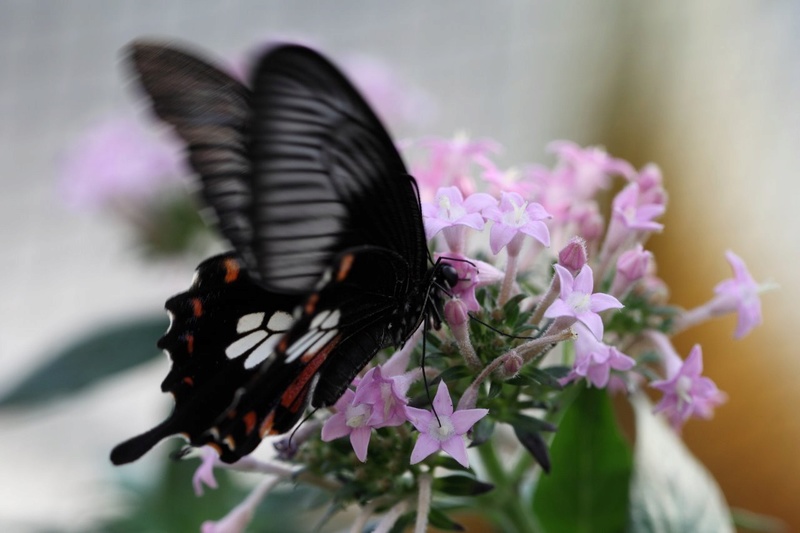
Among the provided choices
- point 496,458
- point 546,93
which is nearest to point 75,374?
point 496,458

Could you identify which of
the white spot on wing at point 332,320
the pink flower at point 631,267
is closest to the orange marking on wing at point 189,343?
the white spot on wing at point 332,320

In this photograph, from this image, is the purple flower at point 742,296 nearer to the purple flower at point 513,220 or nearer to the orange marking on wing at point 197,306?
the purple flower at point 513,220

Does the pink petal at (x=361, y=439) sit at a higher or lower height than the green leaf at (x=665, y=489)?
higher

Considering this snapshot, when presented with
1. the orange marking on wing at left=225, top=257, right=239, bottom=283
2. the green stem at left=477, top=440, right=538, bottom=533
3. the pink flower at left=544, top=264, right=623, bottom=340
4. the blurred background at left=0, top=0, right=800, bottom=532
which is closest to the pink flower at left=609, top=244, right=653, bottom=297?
the pink flower at left=544, top=264, right=623, bottom=340

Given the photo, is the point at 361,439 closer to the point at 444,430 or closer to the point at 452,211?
the point at 444,430

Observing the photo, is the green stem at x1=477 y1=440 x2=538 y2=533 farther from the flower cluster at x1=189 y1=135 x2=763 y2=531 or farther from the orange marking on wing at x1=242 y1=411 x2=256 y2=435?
the orange marking on wing at x1=242 y1=411 x2=256 y2=435

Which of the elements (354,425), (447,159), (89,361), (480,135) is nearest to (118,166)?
(89,361)
